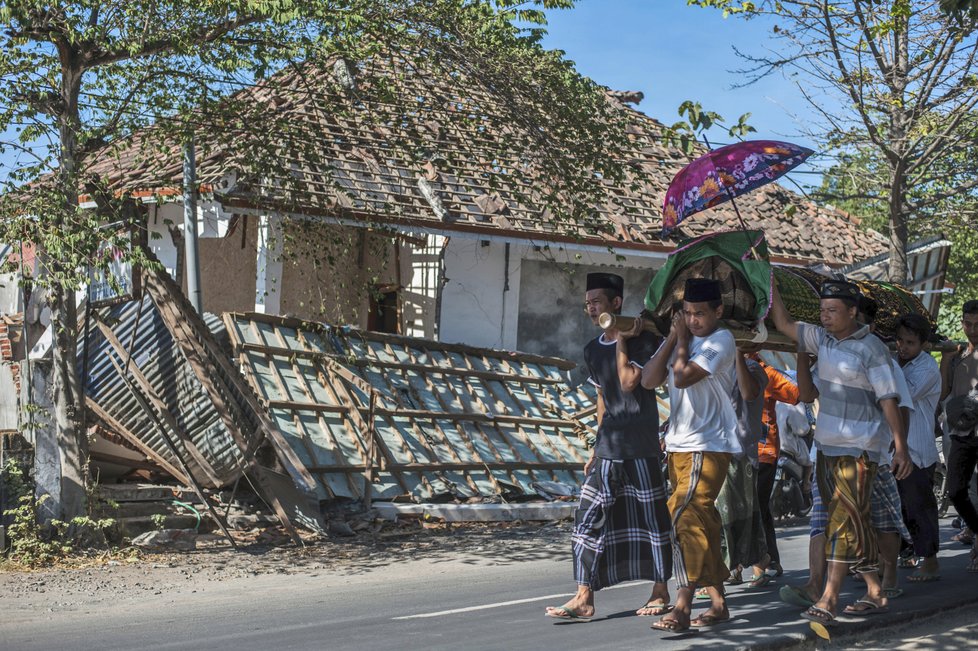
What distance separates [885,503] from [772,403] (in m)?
1.56

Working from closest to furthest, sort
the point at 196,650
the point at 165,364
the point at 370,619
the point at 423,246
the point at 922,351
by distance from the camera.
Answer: the point at 196,650 → the point at 370,619 → the point at 922,351 → the point at 165,364 → the point at 423,246

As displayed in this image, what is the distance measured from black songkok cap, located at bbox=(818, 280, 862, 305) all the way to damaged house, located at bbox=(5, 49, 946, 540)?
84.2 inches

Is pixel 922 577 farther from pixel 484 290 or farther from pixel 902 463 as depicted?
pixel 484 290

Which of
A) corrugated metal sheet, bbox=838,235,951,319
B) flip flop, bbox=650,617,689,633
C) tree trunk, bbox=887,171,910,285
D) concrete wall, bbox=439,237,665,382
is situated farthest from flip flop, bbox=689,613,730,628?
corrugated metal sheet, bbox=838,235,951,319

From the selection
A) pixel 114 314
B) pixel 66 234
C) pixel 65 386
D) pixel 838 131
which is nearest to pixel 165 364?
pixel 114 314

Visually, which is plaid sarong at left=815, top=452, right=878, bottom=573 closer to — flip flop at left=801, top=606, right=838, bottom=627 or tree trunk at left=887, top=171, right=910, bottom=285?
flip flop at left=801, top=606, right=838, bottom=627

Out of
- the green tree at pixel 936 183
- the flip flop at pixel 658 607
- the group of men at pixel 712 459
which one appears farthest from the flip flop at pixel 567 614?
the green tree at pixel 936 183

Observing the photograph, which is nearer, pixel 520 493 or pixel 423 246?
pixel 520 493

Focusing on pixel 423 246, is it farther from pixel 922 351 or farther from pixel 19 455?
pixel 922 351

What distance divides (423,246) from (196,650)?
37.2ft

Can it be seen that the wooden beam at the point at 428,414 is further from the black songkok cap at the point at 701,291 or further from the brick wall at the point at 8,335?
the brick wall at the point at 8,335

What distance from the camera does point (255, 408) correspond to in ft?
36.7

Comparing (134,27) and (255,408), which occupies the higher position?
(134,27)

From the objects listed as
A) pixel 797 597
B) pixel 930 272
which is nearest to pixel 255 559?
pixel 797 597
